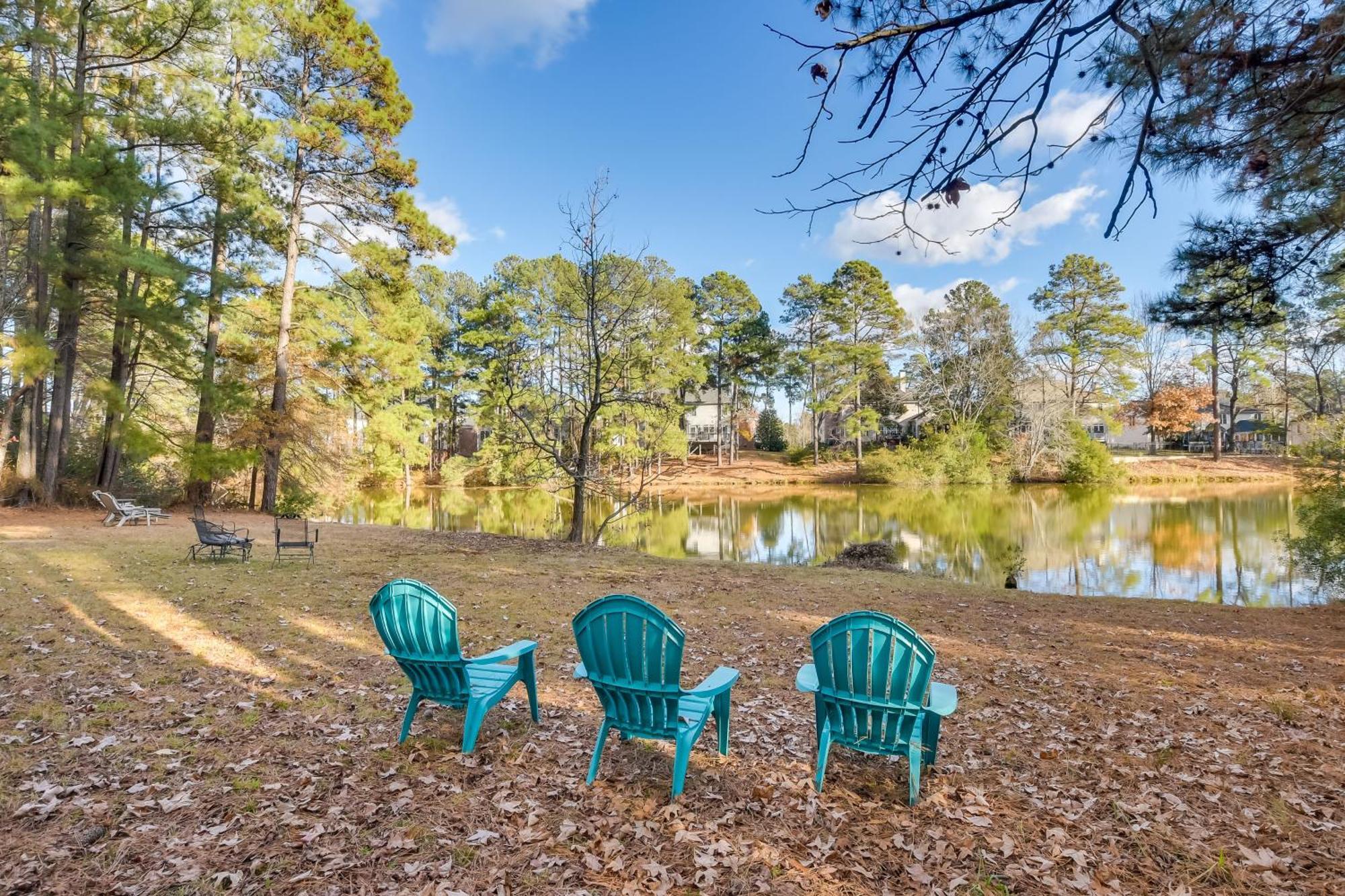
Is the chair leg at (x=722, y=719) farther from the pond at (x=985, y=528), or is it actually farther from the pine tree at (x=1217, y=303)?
the pond at (x=985, y=528)

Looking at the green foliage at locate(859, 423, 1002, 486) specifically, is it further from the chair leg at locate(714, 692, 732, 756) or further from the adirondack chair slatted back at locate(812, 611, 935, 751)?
the adirondack chair slatted back at locate(812, 611, 935, 751)

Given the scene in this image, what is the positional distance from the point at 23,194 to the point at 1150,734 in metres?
15.2

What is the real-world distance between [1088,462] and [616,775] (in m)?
31.9

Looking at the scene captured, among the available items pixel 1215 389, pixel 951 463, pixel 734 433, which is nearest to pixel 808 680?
pixel 951 463

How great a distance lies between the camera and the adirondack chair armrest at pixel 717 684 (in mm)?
2922

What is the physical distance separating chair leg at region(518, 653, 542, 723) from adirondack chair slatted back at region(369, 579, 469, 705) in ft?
1.41

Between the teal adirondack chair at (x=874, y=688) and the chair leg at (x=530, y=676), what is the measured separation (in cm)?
163

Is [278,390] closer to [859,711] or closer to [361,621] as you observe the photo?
[361,621]

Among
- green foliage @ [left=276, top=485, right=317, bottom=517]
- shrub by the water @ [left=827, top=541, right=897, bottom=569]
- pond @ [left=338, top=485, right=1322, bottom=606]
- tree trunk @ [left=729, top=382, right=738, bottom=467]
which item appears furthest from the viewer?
tree trunk @ [left=729, top=382, right=738, bottom=467]

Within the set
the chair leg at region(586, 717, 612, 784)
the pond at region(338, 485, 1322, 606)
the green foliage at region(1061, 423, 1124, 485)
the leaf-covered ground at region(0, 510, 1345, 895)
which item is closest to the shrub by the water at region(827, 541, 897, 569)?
the pond at region(338, 485, 1322, 606)

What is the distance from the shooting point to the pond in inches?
448

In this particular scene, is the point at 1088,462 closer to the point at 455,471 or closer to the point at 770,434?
the point at 770,434

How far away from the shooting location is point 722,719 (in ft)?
10.5

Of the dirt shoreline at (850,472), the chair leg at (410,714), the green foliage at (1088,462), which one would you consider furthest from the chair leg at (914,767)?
the green foliage at (1088,462)
